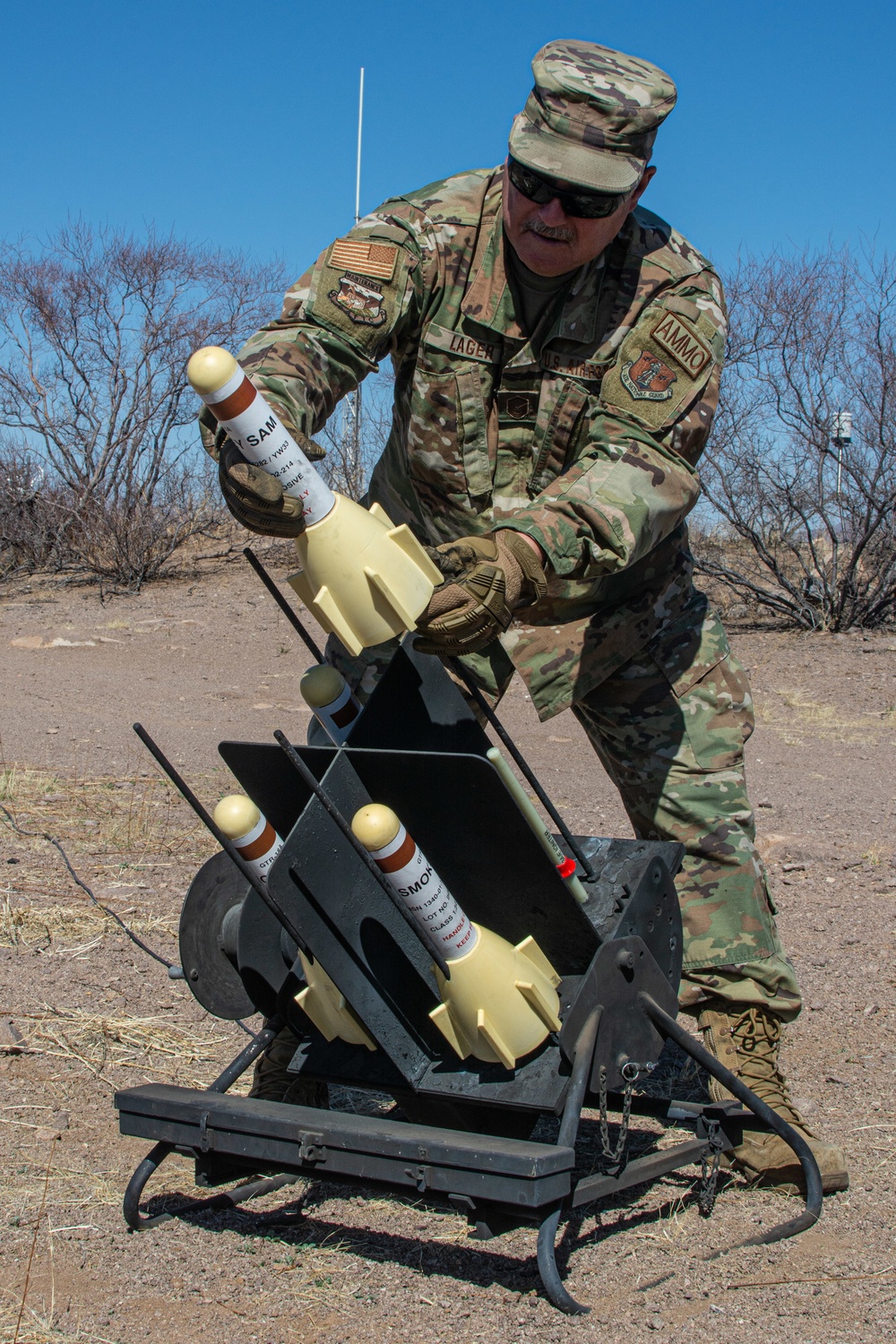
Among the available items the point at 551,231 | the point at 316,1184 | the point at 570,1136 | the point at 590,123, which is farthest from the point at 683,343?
the point at 316,1184

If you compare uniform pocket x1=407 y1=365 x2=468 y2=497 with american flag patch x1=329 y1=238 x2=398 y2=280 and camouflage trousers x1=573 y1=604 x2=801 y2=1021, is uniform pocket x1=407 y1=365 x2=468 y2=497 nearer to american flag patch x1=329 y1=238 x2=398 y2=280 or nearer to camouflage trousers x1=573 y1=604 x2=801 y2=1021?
american flag patch x1=329 y1=238 x2=398 y2=280

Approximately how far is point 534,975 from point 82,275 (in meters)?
15.2

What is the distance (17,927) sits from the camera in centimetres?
434

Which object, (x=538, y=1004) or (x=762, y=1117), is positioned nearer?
(x=538, y=1004)

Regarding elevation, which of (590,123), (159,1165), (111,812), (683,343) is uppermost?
(590,123)

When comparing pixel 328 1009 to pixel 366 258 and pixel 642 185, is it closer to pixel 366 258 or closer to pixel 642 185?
pixel 366 258

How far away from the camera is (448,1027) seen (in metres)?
2.47

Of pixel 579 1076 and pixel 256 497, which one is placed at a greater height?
pixel 256 497

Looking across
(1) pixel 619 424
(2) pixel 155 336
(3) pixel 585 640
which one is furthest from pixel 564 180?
(2) pixel 155 336

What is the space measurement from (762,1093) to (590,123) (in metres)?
2.29

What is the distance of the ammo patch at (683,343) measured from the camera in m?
2.97

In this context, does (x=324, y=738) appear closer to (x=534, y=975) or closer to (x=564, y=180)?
(x=534, y=975)

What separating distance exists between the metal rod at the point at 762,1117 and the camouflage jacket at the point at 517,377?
93 centimetres

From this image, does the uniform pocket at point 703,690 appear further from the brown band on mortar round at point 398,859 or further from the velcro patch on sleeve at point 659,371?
the brown band on mortar round at point 398,859
